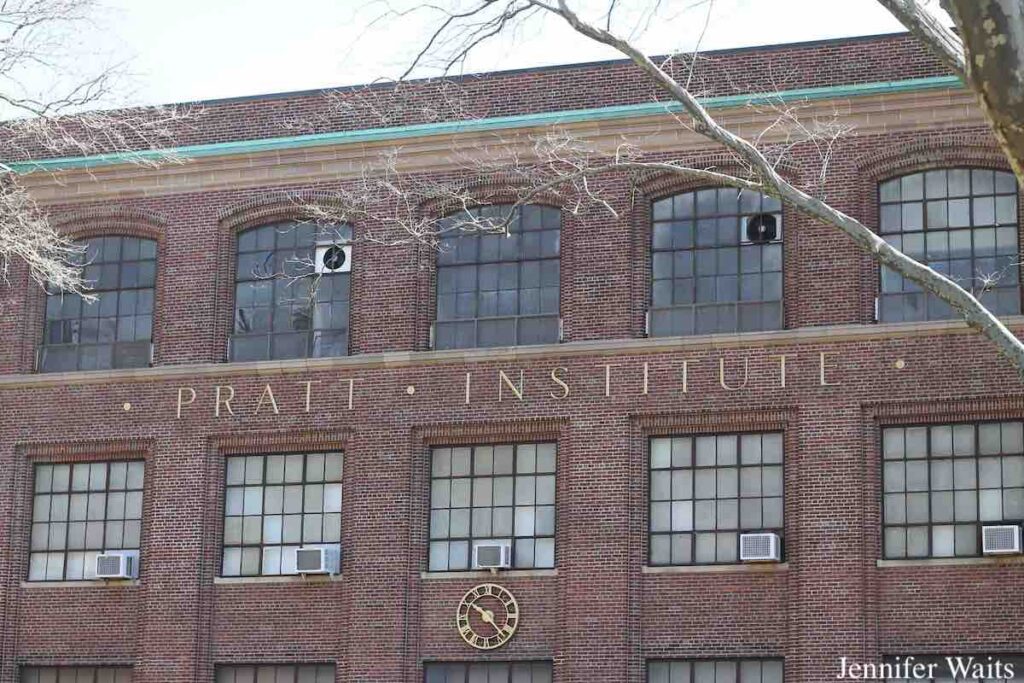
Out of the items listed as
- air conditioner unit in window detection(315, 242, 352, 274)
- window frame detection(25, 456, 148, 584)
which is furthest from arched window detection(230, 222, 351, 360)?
window frame detection(25, 456, 148, 584)

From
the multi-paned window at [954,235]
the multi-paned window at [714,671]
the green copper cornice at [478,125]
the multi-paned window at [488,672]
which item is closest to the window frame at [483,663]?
the multi-paned window at [488,672]

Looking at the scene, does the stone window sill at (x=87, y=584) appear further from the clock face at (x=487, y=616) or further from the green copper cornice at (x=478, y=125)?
the green copper cornice at (x=478, y=125)

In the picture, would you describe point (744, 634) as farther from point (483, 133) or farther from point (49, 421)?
point (49, 421)

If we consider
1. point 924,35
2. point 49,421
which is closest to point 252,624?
point 49,421

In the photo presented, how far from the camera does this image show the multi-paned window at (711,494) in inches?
1173

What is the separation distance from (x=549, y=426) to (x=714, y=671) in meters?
4.76

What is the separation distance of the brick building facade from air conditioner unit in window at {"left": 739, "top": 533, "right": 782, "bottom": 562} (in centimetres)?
35

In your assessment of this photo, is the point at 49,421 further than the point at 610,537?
Yes

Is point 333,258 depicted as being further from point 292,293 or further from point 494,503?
point 494,503

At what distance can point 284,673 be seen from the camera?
31.6 meters

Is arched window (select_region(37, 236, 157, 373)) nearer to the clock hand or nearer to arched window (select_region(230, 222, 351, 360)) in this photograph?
arched window (select_region(230, 222, 351, 360))

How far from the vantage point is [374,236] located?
3275cm

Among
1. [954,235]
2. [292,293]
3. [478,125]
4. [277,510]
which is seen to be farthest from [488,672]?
[954,235]

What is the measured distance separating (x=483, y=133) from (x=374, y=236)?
2575mm
